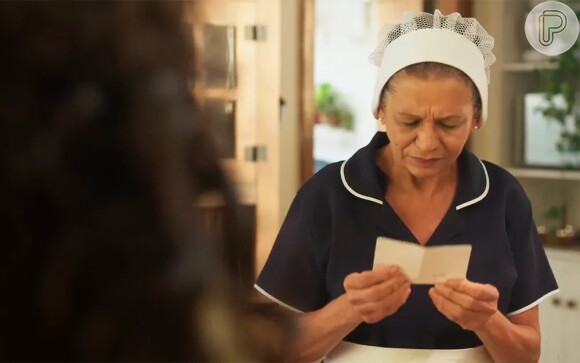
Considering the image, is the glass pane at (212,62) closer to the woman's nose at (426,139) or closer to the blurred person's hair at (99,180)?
the blurred person's hair at (99,180)

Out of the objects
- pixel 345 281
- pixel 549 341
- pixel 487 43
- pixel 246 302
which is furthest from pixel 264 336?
pixel 549 341

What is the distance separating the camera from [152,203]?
211 millimetres

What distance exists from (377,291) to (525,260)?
17 cm

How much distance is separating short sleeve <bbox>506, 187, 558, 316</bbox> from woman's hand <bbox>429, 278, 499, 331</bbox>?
0.04 metres

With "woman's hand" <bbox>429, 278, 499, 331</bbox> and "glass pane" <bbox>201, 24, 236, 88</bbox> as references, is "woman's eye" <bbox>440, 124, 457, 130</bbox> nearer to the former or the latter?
"woman's hand" <bbox>429, 278, 499, 331</bbox>

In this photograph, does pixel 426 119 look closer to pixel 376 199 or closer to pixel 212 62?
pixel 376 199

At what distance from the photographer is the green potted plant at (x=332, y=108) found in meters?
0.75

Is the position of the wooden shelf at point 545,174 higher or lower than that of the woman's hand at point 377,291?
higher

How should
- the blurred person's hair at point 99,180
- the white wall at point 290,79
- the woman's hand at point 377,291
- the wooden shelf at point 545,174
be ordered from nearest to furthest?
the blurred person's hair at point 99,180, the woman's hand at point 377,291, the white wall at point 290,79, the wooden shelf at point 545,174

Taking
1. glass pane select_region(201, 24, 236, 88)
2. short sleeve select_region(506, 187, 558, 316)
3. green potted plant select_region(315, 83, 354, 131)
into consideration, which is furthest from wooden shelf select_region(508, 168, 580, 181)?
glass pane select_region(201, 24, 236, 88)

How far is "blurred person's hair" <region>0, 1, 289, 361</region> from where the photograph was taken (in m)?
0.20

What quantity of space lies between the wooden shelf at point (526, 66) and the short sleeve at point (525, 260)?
7.6 inches

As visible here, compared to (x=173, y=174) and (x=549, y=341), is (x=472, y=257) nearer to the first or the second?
(x=549, y=341)

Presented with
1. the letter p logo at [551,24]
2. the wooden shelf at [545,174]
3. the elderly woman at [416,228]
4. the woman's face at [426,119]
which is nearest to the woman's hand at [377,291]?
the elderly woman at [416,228]
